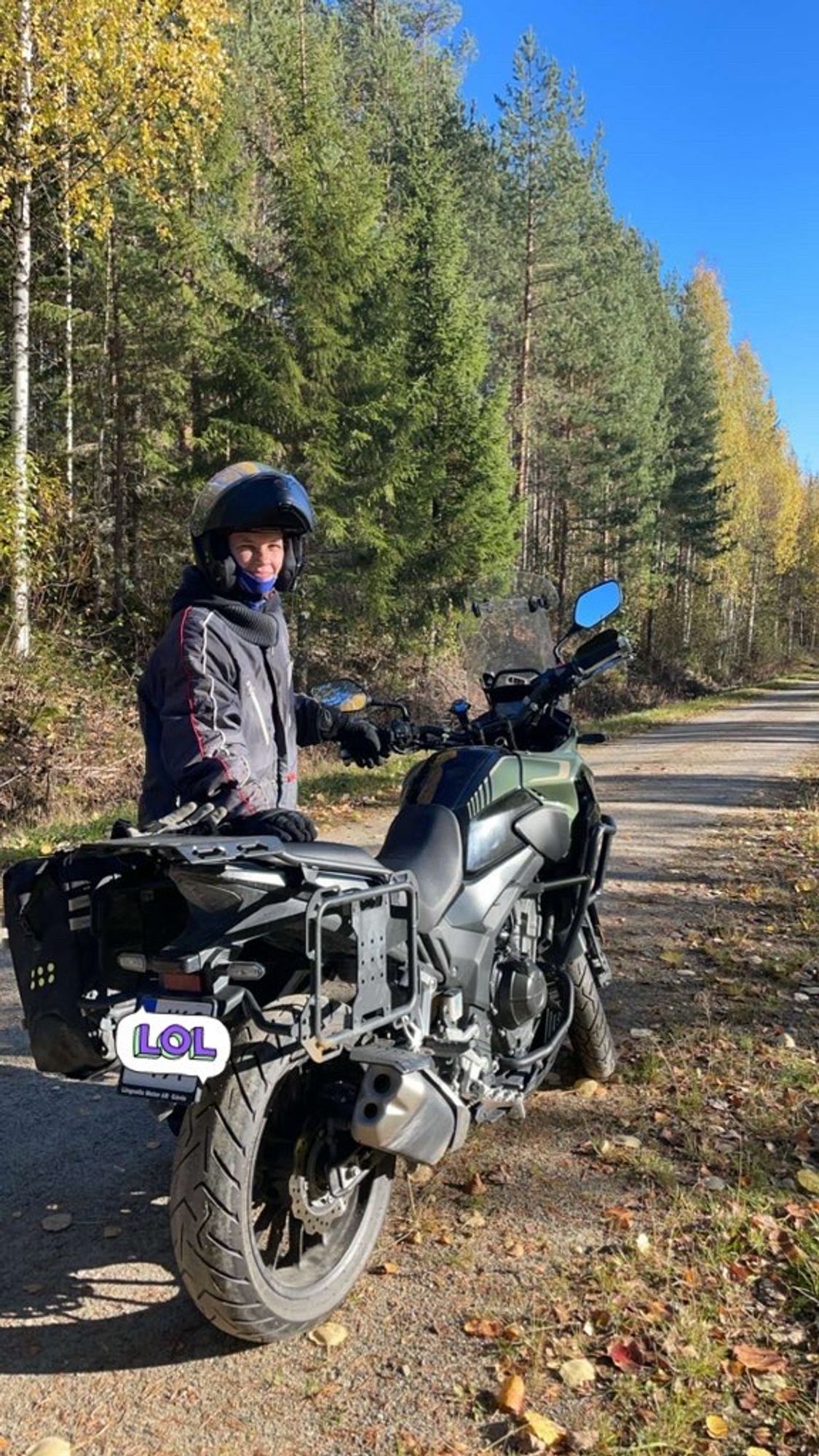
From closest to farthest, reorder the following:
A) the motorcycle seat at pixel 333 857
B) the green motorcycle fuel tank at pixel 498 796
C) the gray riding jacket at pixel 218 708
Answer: the motorcycle seat at pixel 333 857, the gray riding jacket at pixel 218 708, the green motorcycle fuel tank at pixel 498 796

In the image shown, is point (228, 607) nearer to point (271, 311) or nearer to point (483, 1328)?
point (483, 1328)

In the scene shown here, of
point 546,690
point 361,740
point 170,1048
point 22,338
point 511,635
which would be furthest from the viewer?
point 22,338

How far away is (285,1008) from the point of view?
237 cm

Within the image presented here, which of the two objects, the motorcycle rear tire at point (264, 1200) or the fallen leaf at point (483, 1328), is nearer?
the motorcycle rear tire at point (264, 1200)

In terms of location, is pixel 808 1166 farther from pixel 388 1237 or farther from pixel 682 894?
pixel 682 894

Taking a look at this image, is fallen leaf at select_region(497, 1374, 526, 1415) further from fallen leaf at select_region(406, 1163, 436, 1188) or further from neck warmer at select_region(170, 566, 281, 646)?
neck warmer at select_region(170, 566, 281, 646)

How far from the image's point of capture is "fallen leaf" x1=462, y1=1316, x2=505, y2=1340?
2602mm

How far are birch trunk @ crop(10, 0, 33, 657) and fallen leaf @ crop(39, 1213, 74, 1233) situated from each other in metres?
9.34

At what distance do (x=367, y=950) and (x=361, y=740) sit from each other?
1342 mm

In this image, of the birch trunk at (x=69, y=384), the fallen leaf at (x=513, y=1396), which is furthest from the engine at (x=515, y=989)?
the birch trunk at (x=69, y=384)

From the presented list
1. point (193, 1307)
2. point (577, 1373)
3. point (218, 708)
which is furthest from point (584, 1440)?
point (218, 708)

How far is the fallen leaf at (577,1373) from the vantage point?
2430mm

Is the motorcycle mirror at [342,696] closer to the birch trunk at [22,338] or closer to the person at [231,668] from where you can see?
the person at [231,668]

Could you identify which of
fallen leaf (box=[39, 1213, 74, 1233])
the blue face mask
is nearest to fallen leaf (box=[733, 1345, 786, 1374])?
fallen leaf (box=[39, 1213, 74, 1233])
